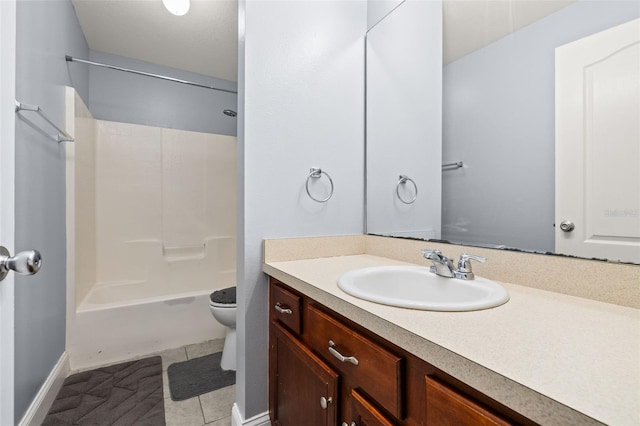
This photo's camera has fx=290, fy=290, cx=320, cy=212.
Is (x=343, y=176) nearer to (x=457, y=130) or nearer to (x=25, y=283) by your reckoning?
(x=457, y=130)

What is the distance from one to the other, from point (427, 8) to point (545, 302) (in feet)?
4.23

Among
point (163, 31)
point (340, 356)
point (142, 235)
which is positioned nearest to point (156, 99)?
point (163, 31)

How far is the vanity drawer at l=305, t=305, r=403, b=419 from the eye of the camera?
0.61 meters

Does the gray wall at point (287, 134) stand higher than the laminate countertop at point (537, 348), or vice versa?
the gray wall at point (287, 134)

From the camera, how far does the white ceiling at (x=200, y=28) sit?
1057 mm

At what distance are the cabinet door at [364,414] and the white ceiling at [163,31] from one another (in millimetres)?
2412

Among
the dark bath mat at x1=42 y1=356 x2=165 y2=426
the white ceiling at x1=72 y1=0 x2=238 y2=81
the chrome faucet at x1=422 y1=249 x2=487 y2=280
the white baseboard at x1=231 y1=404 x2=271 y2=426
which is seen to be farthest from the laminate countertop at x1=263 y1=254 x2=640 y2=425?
the white ceiling at x1=72 y1=0 x2=238 y2=81

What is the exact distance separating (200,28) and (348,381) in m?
2.59

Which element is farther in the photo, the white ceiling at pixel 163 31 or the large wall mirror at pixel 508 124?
the white ceiling at pixel 163 31

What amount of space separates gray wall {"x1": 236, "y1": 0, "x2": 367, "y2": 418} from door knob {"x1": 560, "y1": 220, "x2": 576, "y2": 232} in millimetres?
858

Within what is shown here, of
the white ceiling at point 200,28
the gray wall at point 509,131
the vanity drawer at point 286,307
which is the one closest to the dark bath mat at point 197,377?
the vanity drawer at point 286,307

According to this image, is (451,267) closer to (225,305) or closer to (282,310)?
(282,310)

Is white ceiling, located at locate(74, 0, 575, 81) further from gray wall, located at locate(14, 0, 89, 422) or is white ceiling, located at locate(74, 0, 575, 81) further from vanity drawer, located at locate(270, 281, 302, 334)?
vanity drawer, located at locate(270, 281, 302, 334)

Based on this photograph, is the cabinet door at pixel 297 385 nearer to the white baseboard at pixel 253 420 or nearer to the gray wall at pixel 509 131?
the white baseboard at pixel 253 420
